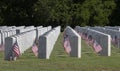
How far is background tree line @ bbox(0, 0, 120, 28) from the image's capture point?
60500 mm

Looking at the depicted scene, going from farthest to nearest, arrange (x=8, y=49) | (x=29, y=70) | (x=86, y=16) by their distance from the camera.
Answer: (x=86, y=16)
(x=8, y=49)
(x=29, y=70)

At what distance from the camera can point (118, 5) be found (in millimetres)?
65625

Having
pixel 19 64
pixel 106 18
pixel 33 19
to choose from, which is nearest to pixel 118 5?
pixel 106 18

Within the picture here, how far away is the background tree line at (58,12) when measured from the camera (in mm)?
60500

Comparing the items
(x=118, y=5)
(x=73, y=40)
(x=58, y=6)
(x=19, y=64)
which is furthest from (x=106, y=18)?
(x=19, y=64)

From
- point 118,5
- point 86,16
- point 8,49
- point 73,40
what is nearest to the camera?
point 8,49

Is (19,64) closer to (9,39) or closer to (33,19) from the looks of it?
(9,39)

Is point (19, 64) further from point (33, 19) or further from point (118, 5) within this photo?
point (118, 5)

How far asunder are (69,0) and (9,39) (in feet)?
156

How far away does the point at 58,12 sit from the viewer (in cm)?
6156

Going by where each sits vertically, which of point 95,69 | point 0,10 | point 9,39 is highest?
point 0,10

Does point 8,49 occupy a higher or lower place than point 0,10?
lower

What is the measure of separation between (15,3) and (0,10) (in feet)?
9.22

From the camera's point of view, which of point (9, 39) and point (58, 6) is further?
point (58, 6)
